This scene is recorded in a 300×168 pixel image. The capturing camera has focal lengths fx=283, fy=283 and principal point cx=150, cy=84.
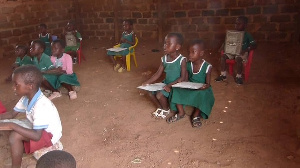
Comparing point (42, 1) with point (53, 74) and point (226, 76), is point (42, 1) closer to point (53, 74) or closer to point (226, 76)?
point (53, 74)

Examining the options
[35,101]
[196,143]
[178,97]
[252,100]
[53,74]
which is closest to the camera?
[35,101]

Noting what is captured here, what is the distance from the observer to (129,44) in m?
5.91

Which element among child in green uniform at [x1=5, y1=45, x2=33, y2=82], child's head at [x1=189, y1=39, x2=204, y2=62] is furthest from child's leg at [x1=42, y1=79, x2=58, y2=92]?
child's head at [x1=189, y1=39, x2=204, y2=62]

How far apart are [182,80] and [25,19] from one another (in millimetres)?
5572

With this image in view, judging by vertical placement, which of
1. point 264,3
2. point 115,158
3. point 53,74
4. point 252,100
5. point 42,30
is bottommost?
point 115,158

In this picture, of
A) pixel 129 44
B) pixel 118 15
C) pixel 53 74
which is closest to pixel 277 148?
pixel 53 74

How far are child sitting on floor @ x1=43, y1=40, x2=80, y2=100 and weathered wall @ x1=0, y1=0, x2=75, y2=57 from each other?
3.34 meters

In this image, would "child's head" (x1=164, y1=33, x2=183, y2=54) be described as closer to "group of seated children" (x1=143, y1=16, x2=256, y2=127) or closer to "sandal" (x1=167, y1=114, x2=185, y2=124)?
"group of seated children" (x1=143, y1=16, x2=256, y2=127)

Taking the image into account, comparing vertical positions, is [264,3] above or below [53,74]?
above

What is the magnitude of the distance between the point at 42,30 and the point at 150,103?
374 cm

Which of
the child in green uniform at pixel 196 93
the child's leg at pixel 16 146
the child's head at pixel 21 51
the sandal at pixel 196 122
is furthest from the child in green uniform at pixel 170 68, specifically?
the child's head at pixel 21 51

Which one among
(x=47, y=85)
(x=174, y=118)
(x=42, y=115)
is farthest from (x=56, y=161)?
(x=47, y=85)

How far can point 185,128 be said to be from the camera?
3.43m

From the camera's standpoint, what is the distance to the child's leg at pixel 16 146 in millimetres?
2555
